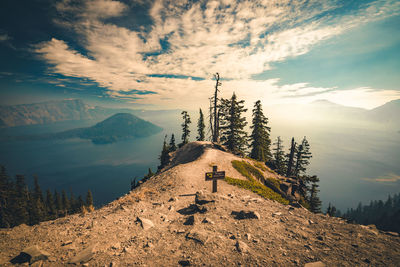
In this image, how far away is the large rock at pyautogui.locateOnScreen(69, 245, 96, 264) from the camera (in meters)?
5.14

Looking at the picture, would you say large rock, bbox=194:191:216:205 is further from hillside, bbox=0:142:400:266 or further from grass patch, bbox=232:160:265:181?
grass patch, bbox=232:160:265:181

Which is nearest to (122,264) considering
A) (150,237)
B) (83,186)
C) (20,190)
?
(150,237)

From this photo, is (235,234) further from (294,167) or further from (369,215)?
(369,215)

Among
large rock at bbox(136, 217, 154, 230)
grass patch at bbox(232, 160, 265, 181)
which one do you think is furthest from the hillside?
grass patch at bbox(232, 160, 265, 181)

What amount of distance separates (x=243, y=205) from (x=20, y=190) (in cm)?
7206

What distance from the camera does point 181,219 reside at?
8.05 meters

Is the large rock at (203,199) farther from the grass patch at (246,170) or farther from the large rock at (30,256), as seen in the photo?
the grass patch at (246,170)

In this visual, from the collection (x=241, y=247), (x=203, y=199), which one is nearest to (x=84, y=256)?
(x=241, y=247)

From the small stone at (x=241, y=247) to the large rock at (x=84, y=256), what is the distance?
5.28 m

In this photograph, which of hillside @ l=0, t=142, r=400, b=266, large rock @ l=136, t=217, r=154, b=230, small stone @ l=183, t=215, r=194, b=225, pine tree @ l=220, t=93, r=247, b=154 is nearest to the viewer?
hillside @ l=0, t=142, r=400, b=266

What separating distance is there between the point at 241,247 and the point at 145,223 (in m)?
4.65

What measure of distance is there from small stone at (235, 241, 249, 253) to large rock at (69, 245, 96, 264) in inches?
208

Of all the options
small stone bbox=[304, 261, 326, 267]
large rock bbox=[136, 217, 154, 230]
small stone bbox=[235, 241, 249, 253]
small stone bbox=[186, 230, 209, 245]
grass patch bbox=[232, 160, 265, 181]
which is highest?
small stone bbox=[304, 261, 326, 267]

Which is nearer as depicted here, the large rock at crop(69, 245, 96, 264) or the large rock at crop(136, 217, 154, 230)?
the large rock at crop(69, 245, 96, 264)
